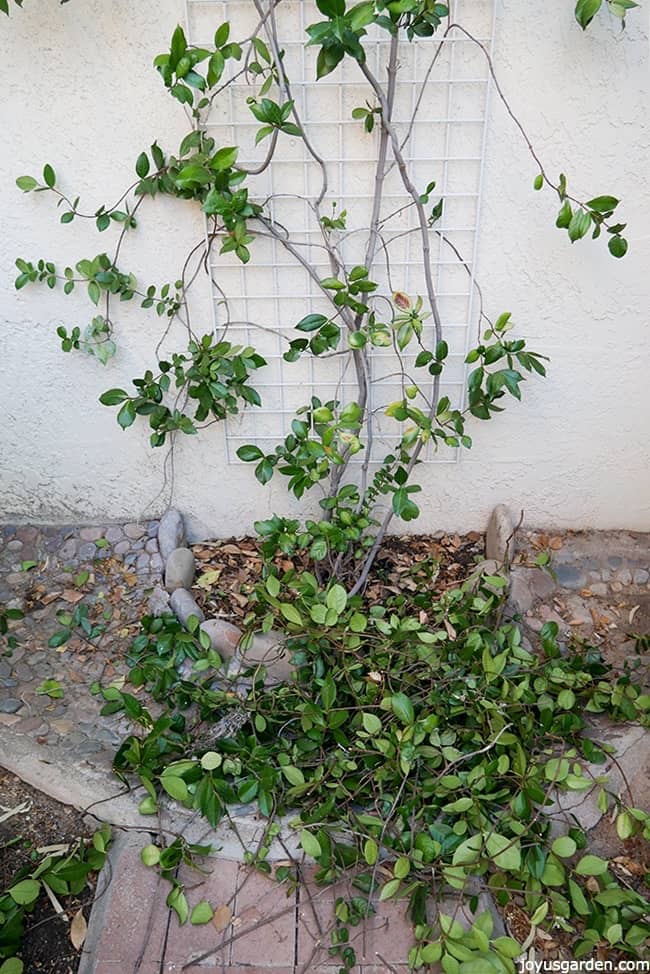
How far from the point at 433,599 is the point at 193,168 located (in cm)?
139

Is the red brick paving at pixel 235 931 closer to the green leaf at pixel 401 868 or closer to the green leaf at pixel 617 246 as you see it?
the green leaf at pixel 401 868

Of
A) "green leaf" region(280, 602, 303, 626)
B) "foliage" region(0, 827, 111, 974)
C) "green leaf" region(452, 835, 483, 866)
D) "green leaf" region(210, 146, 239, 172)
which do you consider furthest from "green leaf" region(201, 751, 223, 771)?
"green leaf" region(210, 146, 239, 172)

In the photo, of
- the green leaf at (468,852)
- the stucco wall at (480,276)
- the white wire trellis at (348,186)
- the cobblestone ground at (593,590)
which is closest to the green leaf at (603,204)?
the stucco wall at (480,276)

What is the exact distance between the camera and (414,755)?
1.89m

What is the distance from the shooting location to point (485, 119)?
211 centimetres

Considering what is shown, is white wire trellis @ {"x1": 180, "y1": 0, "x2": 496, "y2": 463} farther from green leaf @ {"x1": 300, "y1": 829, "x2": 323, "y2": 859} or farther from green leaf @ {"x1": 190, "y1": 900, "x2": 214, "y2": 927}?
green leaf @ {"x1": 190, "y1": 900, "x2": 214, "y2": 927}

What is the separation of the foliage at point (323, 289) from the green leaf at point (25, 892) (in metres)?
1.01

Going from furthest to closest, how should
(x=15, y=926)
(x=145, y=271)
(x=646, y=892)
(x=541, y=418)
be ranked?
(x=541, y=418) → (x=145, y=271) → (x=646, y=892) → (x=15, y=926)

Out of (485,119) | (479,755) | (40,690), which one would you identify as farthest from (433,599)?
(485,119)

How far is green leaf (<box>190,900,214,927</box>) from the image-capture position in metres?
1.69

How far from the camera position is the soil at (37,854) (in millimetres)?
1682

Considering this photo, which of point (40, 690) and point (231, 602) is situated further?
point (231, 602)

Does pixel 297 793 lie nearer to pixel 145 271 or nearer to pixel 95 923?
pixel 95 923

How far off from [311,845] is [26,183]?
1799mm
